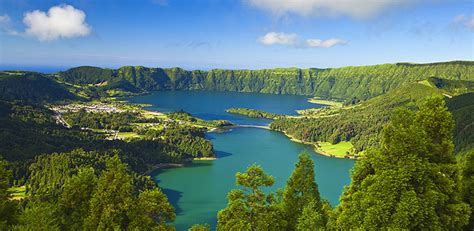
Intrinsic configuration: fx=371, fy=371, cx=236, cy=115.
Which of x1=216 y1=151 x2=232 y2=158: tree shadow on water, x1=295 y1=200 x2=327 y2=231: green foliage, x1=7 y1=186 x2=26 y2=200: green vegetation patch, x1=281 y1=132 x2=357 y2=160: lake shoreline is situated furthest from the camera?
x1=281 y1=132 x2=357 y2=160: lake shoreline

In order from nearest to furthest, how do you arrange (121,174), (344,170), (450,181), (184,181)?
(450,181)
(121,174)
(184,181)
(344,170)

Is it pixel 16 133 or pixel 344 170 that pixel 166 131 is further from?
pixel 344 170

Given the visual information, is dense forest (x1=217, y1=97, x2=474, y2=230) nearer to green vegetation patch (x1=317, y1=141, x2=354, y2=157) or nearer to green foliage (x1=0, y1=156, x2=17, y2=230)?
green foliage (x1=0, y1=156, x2=17, y2=230)

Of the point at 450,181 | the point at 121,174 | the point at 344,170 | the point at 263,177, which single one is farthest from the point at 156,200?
the point at 344,170

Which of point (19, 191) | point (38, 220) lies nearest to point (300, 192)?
point (38, 220)

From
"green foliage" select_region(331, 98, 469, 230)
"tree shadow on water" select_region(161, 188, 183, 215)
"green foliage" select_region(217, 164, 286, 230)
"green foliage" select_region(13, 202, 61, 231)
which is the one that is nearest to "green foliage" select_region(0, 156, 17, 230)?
"green foliage" select_region(13, 202, 61, 231)

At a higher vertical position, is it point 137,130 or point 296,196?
point 296,196
